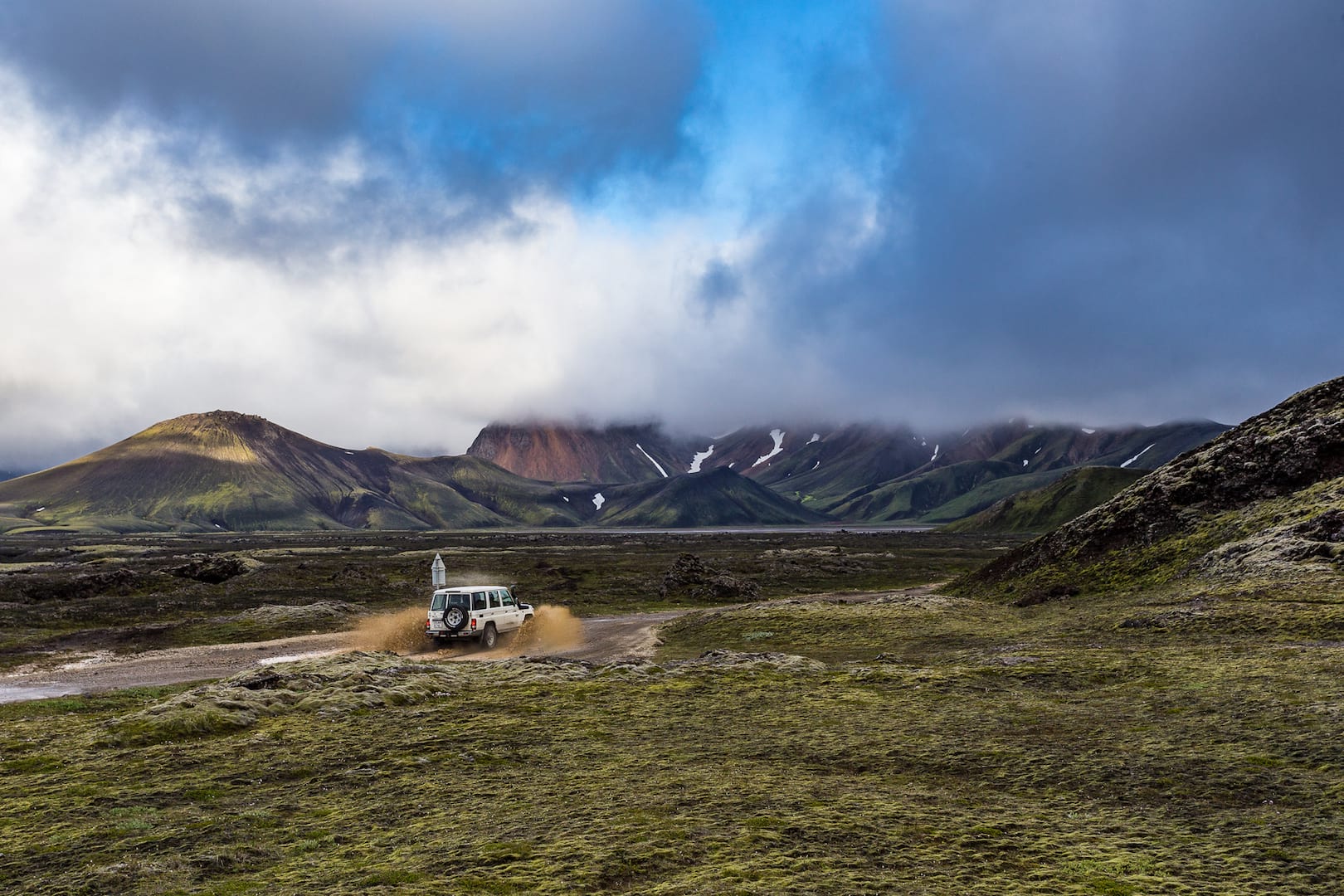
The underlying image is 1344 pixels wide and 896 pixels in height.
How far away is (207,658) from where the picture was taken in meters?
42.0

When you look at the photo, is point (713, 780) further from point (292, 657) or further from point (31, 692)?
point (292, 657)

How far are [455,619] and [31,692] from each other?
18090 mm

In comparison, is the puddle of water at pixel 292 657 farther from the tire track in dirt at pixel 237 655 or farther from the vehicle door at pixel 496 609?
the vehicle door at pixel 496 609

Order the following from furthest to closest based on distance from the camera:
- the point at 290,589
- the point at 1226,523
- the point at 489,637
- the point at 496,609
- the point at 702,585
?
the point at 290,589
the point at 702,585
the point at 1226,523
the point at 496,609
the point at 489,637

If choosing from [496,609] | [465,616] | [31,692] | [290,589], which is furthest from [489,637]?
→ [290,589]

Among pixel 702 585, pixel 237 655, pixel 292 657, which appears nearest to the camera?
pixel 292 657

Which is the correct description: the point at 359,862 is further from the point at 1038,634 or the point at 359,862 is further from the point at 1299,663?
the point at 1038,634

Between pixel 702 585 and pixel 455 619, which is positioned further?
pixel 702 585

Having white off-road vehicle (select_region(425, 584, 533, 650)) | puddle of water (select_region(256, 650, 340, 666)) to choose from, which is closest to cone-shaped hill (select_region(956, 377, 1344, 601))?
white off-road vehicle (select_region(425, 584, 533, 650))

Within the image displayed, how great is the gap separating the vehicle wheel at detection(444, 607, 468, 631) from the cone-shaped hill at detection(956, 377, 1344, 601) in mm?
→ 38512

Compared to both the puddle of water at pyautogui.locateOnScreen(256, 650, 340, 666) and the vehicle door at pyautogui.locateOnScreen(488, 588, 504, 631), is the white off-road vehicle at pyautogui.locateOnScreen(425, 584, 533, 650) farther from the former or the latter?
the puddle of water at pyautogui.locateOnScreen(256, 650, 340, 666)

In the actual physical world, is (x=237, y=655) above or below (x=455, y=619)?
below

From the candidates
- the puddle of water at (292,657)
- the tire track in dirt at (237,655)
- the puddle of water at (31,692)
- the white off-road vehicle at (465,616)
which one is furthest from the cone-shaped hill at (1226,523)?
the puddle of water at (31,692)

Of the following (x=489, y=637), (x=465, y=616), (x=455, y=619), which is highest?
(x=465, y=616)
